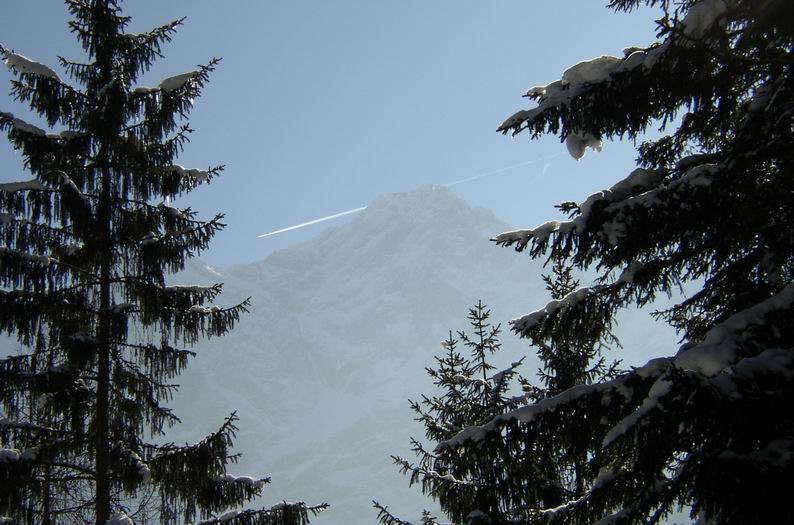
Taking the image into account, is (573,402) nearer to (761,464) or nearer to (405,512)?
(761,464)

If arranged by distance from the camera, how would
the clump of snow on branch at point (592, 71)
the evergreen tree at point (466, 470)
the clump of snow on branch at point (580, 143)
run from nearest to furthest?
the clump of snow on branch at point (592, 71) < the clump of snow on branch at point (580, 143) < the evergreen tree at point (466, 470)

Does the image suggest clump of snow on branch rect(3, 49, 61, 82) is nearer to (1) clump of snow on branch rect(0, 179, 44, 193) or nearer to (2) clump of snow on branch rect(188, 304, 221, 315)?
(1) clump of snow on branch rect(0, 179, 44, 193)

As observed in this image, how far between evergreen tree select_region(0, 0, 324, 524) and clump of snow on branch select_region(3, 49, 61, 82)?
0.01 metres

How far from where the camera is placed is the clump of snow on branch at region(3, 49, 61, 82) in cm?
729

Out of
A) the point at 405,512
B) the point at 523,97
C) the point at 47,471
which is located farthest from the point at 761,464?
the point at 405,512

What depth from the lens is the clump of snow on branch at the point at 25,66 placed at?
7.29 m

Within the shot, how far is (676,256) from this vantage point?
4441mm

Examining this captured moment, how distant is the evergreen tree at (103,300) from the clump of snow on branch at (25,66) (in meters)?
0.01

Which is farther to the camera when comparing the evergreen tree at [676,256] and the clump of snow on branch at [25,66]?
the clump of snow on branch at [25,66]

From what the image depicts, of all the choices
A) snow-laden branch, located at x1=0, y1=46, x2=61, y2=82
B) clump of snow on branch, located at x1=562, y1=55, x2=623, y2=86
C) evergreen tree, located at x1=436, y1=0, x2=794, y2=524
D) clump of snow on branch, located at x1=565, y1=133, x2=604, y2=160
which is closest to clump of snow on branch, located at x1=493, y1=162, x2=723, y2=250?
evergreen tree, located at x1=436, y1=0, x2=794, y2=524

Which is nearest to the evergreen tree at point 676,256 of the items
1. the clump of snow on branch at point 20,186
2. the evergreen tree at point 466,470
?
the evergreen tree at point 466,470

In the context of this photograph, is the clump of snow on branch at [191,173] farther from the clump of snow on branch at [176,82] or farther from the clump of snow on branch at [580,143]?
the clump of snow on branch at [580,143]

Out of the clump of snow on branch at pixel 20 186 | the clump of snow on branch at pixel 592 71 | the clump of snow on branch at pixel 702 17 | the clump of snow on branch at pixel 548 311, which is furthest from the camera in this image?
the clump of snow on branch at pixel 20 186

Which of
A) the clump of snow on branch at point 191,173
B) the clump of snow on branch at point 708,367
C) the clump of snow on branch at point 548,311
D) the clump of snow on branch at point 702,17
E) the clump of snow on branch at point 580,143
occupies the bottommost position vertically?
the clump of snow on branch at point 708,367
